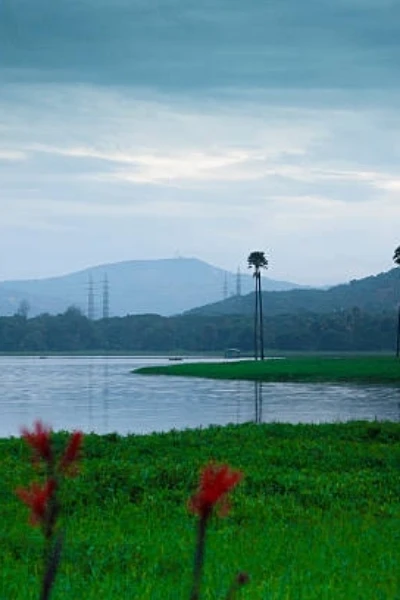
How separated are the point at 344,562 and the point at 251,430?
14.0 metres

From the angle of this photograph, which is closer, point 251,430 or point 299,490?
point 299,490

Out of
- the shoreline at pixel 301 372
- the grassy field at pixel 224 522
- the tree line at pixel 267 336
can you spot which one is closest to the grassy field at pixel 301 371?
the shoreline at pixel 301 372

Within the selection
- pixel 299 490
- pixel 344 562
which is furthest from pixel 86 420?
pixel 344 562

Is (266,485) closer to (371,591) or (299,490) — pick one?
(299,490)

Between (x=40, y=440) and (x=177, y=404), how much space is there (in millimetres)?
44435

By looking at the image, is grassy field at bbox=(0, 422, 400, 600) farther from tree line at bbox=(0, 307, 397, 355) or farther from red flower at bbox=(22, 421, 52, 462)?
tree line at bbox=(0, 307, 397, 355)

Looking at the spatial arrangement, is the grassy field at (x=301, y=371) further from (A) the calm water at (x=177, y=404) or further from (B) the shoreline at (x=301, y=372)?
(A) the calm water at (x=177, y=404)

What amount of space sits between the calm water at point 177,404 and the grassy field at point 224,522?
37.6ft

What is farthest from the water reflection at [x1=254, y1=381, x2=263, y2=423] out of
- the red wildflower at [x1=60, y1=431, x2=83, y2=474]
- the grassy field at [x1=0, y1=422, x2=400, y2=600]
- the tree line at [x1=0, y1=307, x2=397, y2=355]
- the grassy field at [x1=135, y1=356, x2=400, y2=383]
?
the tree line at [x1=0, y1=307, x2=397, y2=355]

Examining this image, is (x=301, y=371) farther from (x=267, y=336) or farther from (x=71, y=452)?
(x=267, y=336)

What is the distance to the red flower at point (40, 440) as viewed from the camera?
198 cm

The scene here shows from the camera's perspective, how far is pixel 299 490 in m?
17.0

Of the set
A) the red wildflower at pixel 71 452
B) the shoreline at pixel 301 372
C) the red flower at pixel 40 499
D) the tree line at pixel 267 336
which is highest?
the tree line at pixel 267 336

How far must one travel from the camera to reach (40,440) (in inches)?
78.5
